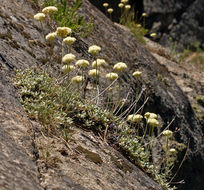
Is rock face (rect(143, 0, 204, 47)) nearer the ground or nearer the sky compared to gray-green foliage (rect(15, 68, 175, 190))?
nearer the sky

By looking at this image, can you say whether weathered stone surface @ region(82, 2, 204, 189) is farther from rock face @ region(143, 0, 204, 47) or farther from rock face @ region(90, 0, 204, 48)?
rock face @ region(143, 0, 204, 47)

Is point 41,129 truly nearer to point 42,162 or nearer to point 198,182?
point 42,162

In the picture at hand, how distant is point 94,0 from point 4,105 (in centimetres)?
626

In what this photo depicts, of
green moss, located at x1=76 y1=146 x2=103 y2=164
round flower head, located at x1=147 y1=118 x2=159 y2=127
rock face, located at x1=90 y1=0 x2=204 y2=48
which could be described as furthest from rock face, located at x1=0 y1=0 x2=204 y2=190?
rock face, located at x1=90 y1=0 x2=204 y2=48

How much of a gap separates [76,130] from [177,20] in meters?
8.43

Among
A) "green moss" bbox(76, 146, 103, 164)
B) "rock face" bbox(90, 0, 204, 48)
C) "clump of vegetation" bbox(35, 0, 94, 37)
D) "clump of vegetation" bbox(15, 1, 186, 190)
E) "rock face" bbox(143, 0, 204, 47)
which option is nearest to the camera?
"green moss" bbox(76, 146, 103, 164)

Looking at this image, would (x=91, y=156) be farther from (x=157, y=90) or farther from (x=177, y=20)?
(x=177, y=20)

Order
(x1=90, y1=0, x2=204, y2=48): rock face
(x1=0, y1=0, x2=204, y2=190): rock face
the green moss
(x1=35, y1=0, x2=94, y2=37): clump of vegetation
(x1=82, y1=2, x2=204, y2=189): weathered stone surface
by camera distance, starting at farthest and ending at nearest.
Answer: (x1=90, y1=0, x2=204, y2=48): rock face, (x1=82, y1=2, x2=204, y2=189): weathered stone surface, (x1=35, y1=0, x2=94, y2=37): clump of vegetation, the green moss, (x1=0, y1=0, x2=204, y2=190): rock face

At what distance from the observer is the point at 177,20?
1066 cm

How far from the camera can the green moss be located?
2771 mm

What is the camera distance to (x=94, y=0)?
8.38m

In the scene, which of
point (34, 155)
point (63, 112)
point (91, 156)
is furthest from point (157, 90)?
point (34, 155)

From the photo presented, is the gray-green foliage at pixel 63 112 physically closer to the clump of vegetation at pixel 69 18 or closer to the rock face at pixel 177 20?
the clump of vegetation at pixel 69 18

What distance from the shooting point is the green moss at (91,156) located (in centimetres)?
277
